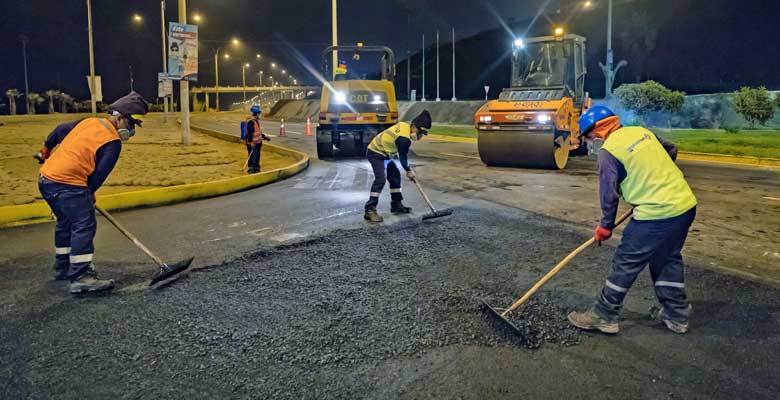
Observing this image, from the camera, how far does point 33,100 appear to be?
5319 cm

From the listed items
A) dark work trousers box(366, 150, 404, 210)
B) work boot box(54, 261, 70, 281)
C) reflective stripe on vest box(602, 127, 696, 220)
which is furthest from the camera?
dark work trousers box(366, 150, 404, 210)

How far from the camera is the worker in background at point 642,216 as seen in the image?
3.68 m

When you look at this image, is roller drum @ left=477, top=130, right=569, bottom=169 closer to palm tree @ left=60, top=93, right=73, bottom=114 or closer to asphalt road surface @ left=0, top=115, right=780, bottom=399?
asphalt road surface @ left=0, top=115, right=780, bottom=399

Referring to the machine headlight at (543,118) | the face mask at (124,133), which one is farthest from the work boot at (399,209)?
the machine headlight at (543,118)

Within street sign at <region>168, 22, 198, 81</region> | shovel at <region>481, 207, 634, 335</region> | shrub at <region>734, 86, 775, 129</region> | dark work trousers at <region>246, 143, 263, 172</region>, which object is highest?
street sign at <region>168, 22, 198, 81</region>

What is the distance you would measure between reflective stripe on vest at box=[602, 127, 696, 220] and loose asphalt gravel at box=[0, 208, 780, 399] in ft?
2.81

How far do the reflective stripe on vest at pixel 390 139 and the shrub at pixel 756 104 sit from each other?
18.6 meters

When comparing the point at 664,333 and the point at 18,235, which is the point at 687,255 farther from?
the point at 18,235

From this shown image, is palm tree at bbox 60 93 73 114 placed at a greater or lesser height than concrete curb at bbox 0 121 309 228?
greater

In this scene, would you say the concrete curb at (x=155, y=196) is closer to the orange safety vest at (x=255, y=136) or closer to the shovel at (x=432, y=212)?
the orange safety vest at (x=255, y=136)

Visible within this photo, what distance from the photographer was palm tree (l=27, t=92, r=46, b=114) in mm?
51875

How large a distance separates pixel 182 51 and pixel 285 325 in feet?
48.0

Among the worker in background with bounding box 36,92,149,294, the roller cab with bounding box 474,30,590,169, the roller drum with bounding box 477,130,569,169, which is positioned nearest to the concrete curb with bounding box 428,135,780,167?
the roller cab with bounding box 474,30,590,169

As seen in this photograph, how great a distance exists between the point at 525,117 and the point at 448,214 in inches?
199
